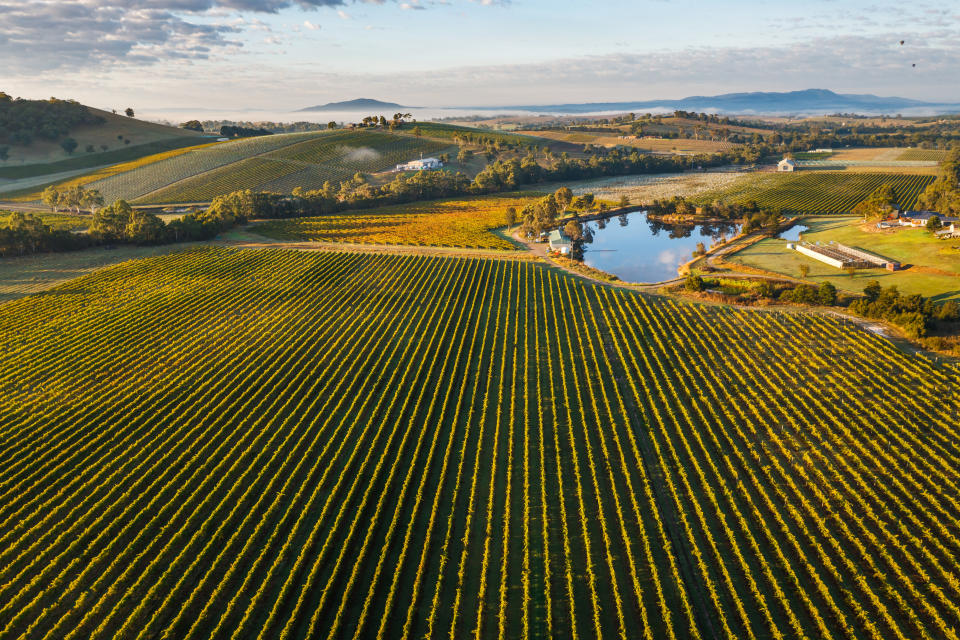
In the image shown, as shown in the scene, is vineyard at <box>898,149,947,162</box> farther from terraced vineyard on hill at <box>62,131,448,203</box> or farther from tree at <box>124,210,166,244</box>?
tree at <box>124,210,166,244</box>

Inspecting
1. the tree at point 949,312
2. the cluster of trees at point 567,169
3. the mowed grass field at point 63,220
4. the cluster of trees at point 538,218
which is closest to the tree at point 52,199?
the mowed grass field at point 63,220

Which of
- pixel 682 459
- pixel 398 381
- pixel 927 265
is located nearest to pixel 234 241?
pixel 398 381

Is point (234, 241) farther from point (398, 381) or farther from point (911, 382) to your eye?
point (911, 382)

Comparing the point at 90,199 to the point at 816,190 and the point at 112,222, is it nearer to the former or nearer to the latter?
the point at 112,222

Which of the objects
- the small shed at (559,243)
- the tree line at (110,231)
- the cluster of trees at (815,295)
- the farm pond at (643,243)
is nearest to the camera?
the cluster of trees at (815,295)

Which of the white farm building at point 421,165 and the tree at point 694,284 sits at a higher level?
the white farm building at point 421,165

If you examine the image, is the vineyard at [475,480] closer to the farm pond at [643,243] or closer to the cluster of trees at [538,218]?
the farm pond at [643,243]

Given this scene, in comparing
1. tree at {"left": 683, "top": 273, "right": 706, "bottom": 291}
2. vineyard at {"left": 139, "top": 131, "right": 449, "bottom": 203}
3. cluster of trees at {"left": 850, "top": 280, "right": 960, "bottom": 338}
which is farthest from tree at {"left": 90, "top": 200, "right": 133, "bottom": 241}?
cluster of trees at {"left": 850, "top": 280, "right": 960, "bottom": 338}
